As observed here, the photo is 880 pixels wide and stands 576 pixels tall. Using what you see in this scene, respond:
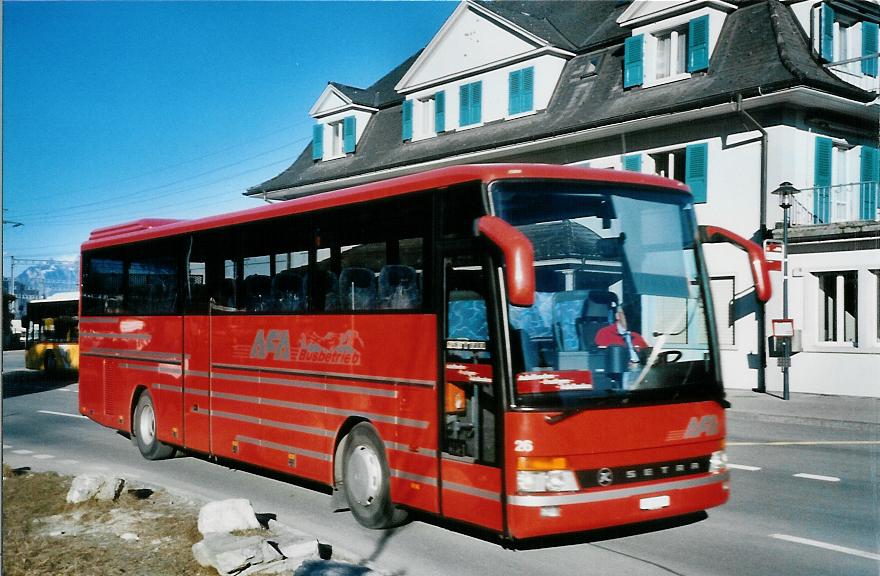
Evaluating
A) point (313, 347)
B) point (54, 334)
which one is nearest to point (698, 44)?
point (313, 347)

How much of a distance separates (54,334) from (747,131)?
25430 mm

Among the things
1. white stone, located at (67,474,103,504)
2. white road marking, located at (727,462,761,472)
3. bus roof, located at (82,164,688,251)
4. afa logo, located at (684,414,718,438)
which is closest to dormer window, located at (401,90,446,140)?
bus roof, located at (82,164,688,251)

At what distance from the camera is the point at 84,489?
9000mm

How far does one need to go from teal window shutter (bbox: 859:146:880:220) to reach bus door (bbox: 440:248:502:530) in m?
18.1

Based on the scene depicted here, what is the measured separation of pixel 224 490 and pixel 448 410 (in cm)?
412

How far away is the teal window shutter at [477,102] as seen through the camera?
105 feet

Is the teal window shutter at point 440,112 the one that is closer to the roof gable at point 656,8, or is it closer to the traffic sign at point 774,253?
the roof gable at point 656,8

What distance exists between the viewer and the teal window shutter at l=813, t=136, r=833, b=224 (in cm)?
2278

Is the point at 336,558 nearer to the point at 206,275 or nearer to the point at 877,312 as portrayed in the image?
the point at 206,275

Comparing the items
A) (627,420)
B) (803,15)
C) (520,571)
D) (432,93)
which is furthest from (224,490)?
(432,93)

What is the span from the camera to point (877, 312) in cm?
2069

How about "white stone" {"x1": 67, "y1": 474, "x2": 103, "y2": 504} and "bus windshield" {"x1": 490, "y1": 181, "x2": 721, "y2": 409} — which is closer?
"bus windshield" {"x1": 490, "y1": 181, "x2": 721, "y2": 409}

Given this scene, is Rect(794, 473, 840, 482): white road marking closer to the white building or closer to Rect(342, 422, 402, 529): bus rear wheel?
Rect(342, 422, 402, 529): bus rear wheel

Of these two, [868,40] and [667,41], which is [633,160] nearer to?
[667,41]
